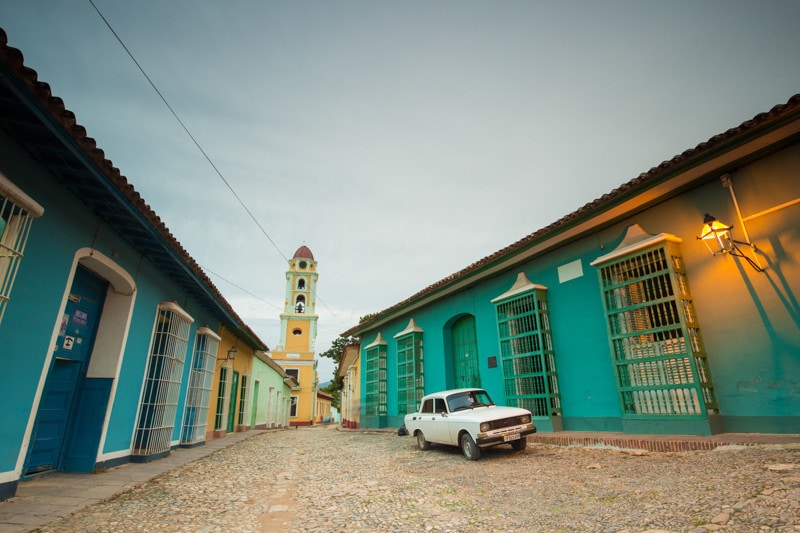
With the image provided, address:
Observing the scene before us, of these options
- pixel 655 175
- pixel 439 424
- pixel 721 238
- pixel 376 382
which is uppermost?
pixel 655 175

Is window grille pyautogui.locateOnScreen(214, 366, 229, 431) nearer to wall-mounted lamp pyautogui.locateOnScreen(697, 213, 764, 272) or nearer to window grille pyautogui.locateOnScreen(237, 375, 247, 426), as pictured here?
window grille pyautogui.locateOnScreen(237, 375, 247, 426)

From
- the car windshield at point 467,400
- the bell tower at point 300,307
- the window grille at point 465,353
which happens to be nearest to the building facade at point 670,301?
the window grille at point 465,353

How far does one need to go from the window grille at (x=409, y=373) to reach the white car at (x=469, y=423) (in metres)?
4.77

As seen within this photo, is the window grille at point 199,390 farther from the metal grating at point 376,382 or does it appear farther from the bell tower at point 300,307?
the bell tower at point 300,307

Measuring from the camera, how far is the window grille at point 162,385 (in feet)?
27.3

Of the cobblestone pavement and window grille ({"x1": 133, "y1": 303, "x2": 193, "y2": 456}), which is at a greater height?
window grille ({"x1": 133, "y1": 303, "x2": 193, "y2": 456})

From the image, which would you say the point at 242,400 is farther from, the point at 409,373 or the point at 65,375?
the point at 65,375

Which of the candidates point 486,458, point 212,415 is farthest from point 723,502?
point 212,415

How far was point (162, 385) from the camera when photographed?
29.0 feet

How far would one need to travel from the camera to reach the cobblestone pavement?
3.46m

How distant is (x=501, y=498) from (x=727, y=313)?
4834 millimetres

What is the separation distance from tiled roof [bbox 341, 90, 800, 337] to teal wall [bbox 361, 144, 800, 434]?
26.6 inches

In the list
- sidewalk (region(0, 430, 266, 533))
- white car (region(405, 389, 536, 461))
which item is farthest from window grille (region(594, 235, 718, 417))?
sidewalk (region(0, 430, 266, 533))

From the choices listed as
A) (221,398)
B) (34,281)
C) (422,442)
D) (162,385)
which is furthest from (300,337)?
(34,281)
